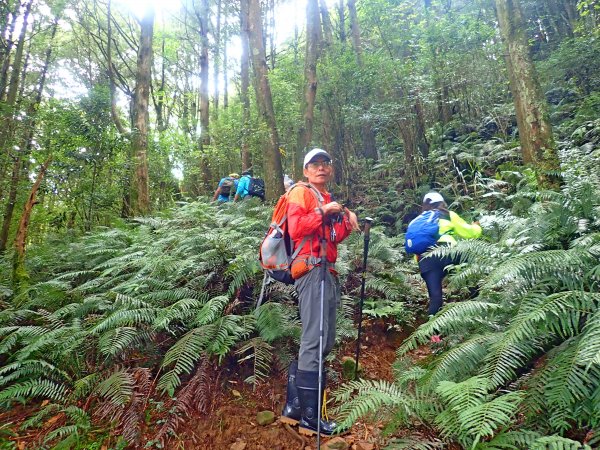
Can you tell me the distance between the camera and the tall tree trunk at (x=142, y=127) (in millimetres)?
10016

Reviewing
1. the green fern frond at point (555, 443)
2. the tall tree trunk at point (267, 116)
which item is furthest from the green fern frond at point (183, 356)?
the tall tree trunk at point (267, 116)

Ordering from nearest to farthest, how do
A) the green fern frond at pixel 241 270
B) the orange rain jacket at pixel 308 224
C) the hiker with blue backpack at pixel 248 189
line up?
the orange rain jacket at pixel 308 224
the green fern frond at pixel 241 270
the hiker with blue backpack at pixel 248 189

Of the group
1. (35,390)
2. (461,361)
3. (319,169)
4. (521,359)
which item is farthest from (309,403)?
(35,390)

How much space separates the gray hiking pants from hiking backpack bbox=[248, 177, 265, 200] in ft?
22.6

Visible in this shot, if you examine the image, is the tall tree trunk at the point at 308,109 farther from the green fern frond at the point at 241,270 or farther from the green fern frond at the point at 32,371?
the green fern frond at the point at 32,371

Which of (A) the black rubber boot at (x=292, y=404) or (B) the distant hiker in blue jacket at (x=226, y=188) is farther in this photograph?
(B) the distant hiker in blue jacket at (x=226, y=188)

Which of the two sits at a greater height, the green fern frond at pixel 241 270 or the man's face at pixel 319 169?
the man's face at pixel 319 169

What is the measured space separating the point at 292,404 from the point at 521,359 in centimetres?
203

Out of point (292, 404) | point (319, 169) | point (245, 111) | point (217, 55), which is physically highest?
point (217, 55)

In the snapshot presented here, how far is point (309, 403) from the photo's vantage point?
3.28 m

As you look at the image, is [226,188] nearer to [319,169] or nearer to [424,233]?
[424,233]

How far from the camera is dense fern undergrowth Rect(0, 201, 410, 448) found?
→ 3.59m

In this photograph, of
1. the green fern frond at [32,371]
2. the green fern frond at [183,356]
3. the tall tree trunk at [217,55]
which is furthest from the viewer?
the tall tree trunk at [217,55]

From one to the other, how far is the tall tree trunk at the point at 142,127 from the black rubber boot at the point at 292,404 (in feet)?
25.8
